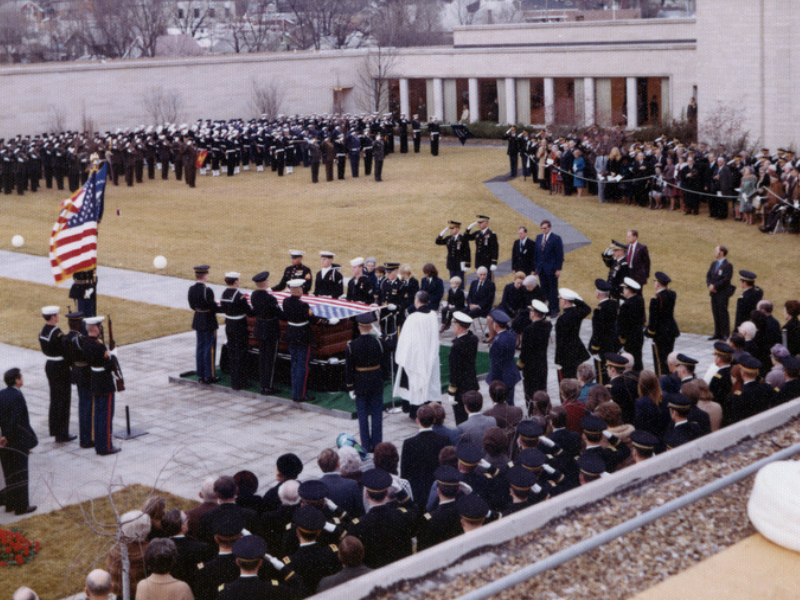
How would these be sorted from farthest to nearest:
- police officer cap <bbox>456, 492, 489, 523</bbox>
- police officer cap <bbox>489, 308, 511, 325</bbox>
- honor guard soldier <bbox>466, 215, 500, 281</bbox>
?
1. honor guard soldier <bbox>466, 215, 500, 281</bbox>
2. police officer cap <bbox>489, 308, 511, 325</bbox>
3. police officer cap <bbox>456, 492, 489, 523</bbox>

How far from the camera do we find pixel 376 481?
6750 mm

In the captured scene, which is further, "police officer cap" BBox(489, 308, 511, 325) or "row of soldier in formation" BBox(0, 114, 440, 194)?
"row of soldier in formation" BBox(0, 114, 440, 194)

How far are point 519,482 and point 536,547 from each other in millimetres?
801

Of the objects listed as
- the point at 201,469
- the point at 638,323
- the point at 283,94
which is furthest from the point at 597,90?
the point at 201,469

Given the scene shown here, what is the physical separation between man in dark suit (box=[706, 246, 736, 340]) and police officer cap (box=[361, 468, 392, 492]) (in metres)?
8.95

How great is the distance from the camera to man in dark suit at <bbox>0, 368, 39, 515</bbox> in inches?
387

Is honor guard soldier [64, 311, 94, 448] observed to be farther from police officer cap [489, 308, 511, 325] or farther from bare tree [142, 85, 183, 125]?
bare tree [142, 85, 183, 125]

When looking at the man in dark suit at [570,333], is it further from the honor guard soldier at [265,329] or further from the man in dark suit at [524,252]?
the man in dark suit at [524,252]

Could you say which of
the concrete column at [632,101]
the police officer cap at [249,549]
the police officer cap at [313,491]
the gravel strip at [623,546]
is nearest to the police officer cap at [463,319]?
the gravel strip at [623,546]

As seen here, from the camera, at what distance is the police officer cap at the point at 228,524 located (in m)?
6.24

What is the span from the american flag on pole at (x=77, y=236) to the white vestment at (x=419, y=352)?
186 inches

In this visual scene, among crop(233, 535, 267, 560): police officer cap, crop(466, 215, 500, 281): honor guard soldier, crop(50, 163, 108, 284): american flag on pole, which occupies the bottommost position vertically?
crop(233, 535, 267, 560): police officer cap

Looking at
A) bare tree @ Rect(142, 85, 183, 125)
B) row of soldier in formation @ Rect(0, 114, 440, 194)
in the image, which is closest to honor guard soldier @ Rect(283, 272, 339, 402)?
row of soldier in formation @ Rect(0, 114, 440, 194)

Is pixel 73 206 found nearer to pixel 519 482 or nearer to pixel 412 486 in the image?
pixel 412 486
